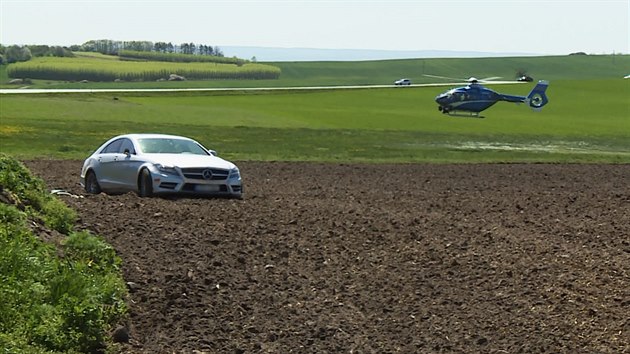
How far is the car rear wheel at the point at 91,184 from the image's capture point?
24.6m

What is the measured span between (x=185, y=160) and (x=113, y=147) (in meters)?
2.25

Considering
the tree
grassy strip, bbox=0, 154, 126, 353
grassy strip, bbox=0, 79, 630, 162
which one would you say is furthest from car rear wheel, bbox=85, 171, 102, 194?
the tree

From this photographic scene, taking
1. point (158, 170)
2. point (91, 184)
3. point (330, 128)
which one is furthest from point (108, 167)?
point (330, 128)

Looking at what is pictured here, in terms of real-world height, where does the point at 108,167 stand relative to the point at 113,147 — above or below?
below

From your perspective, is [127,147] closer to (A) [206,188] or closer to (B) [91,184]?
(B) [91,184]

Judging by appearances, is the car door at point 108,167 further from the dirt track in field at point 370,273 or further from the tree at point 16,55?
the tree at point 16,55

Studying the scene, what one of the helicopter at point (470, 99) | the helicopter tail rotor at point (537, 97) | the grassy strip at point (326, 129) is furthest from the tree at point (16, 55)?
the helicopter at point (470, 99)

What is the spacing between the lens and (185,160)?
23.4m

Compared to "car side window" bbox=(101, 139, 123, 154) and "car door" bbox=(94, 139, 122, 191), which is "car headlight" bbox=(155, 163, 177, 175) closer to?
"car door" bbox=(94, 139, 122, 191)

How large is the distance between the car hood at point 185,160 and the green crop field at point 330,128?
1559 centimetres

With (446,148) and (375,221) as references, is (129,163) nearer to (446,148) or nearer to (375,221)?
(375,221)

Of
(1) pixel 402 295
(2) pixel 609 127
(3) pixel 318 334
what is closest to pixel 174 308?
(3) pixel 318 334

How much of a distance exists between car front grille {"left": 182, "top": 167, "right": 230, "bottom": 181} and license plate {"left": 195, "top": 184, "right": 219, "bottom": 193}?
14cm

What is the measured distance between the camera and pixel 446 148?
160 ft
